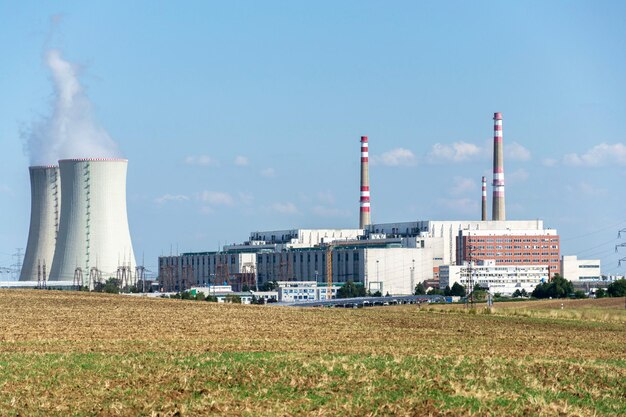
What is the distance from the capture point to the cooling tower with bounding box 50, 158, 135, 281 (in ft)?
221

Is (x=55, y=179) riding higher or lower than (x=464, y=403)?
higher

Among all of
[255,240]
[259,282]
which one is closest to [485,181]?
[259,282]

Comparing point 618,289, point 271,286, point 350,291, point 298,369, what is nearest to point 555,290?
point 618,289

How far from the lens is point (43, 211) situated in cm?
7769

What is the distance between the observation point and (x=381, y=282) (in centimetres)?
12638

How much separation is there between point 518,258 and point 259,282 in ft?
101

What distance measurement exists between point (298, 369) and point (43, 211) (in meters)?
62.6

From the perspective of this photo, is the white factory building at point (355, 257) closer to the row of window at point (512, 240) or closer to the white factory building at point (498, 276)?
the row of window at point (512, 240)

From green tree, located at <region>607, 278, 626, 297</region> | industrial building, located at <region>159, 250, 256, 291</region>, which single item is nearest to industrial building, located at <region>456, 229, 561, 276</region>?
industrial building, located at <region>159, 250, 256, 291</region>

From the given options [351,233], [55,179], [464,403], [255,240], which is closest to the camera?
[464,403]

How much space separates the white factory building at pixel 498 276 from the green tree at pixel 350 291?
12338 mm

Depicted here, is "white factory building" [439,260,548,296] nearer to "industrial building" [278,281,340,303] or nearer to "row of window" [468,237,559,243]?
"row of window" [468,237,559,243]

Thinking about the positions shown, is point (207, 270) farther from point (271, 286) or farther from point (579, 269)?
point (579, 269)

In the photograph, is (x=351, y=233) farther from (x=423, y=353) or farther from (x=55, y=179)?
(x=423, y=353)
